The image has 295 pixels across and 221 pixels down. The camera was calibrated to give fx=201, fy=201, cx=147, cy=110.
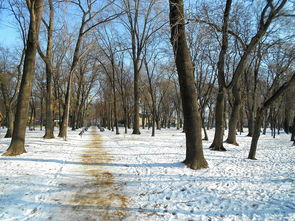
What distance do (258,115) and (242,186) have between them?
460 cm

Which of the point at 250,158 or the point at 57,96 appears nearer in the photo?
the point at 250,158

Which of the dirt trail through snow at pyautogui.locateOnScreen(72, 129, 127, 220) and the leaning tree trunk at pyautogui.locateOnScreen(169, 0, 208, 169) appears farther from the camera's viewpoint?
the leaning tree trunk at pyautogui.locateOnScreen(169, 0, 208, 169)

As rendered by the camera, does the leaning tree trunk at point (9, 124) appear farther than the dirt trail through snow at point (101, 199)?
Yes

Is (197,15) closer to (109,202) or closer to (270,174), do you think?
(270,174)

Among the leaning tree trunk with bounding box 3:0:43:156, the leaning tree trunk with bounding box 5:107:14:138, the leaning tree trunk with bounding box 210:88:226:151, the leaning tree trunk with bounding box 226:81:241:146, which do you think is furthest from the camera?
the leaning tree trunk with bounding box 5:107:14:138

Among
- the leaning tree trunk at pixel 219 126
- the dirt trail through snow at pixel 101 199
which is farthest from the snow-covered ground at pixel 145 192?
the leaning tree trunk at pixel 219 126

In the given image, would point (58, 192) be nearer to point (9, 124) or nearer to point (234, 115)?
point (234, 115)

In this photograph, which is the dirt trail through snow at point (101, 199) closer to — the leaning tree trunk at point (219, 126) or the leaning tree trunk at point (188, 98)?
the leaning tree trunk at point (188, 98)

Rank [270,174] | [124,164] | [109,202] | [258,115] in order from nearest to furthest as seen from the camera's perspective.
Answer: [109,202]
[270,174]
[124,164]
[258,115]

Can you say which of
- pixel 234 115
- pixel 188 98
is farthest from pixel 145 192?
pixel 234 115

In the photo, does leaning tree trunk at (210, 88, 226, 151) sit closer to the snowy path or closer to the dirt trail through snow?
the snowy path

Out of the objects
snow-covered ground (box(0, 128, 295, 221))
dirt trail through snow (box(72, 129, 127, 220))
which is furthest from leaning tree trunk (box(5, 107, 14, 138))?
dirt trail through snow (box(72, 129, 127, 220))

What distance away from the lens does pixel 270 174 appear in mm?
5883

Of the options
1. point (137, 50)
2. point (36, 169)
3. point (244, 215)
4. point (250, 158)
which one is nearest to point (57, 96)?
point (137, 50)
